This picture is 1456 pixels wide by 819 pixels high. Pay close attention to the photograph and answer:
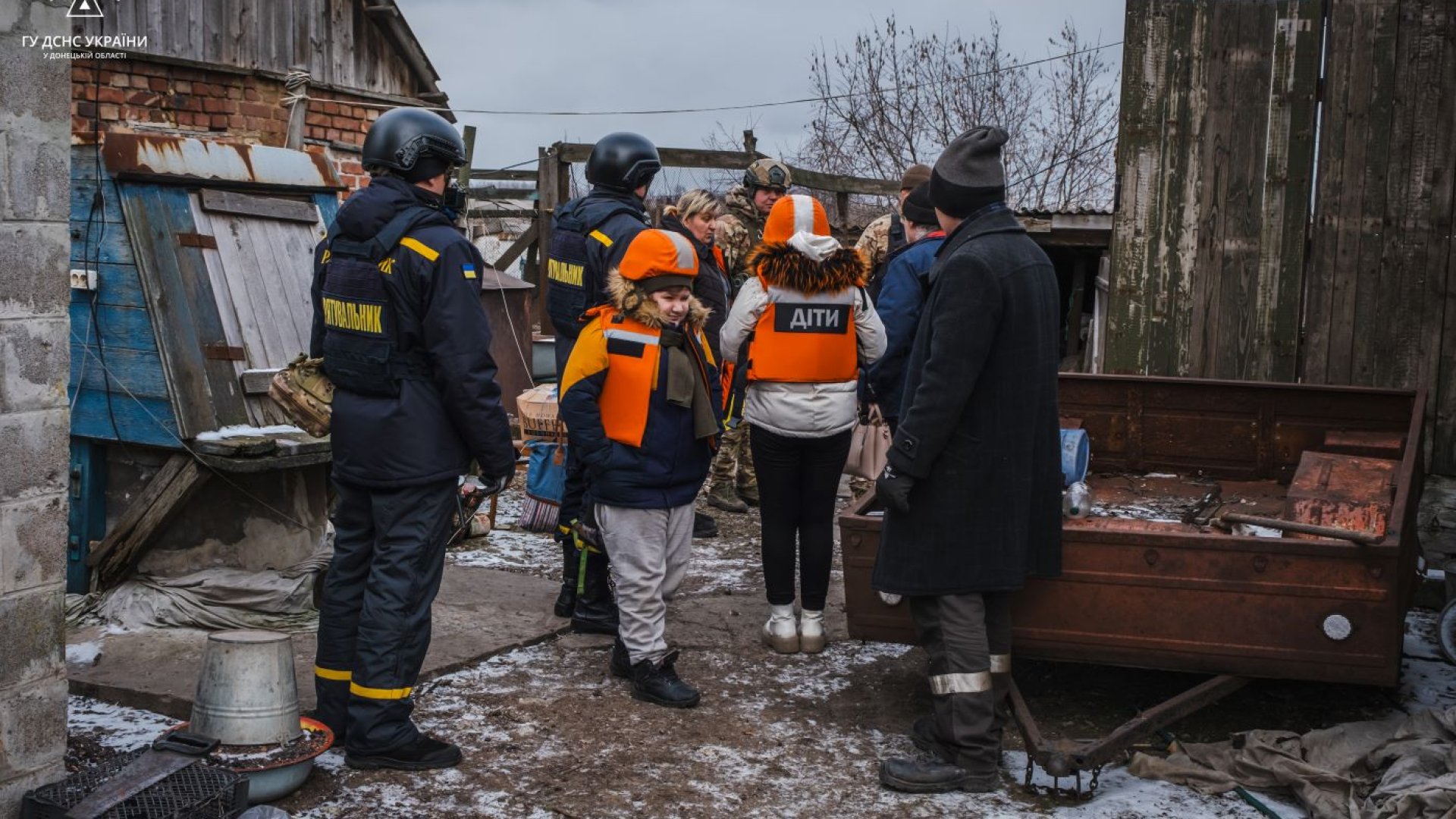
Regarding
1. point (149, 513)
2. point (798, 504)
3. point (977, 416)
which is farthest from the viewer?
point (149, 513)

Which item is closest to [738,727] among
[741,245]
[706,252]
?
[706,252]

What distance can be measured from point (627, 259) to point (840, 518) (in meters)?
1.24

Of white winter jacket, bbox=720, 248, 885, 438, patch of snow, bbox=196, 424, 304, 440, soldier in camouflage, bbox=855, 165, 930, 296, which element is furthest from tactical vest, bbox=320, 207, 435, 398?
soldier in camouflage, bbox=855, 165, 930, 296

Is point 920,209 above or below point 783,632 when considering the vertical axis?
above

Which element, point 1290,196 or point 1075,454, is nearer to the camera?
point 1075,454

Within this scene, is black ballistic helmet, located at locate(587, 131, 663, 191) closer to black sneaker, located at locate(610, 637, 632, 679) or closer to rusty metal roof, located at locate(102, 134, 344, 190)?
rusty metal roof, located at locate(102, 134, 344, 190)

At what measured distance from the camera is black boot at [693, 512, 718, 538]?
8.00 meters

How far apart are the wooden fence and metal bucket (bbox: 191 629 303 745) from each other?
4.97 meters

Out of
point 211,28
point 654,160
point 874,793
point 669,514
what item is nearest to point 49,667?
point 669,514

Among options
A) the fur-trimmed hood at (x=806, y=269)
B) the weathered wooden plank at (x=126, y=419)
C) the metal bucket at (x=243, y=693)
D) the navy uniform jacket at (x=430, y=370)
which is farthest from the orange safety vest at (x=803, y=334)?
the weathered wooden plank at (x=126, y=419)

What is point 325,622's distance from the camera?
4.46 meters

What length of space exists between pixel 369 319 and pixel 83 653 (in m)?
2.25

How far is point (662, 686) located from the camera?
502 cm

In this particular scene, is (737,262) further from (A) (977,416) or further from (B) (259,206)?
(A) (977,416)
